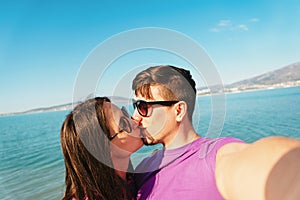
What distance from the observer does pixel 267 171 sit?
95 centimetres

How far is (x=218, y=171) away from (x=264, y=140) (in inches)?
19.4

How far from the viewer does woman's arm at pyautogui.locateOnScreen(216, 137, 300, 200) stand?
0.88 m

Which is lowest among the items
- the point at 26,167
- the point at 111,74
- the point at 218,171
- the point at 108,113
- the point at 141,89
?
the point at 26,167

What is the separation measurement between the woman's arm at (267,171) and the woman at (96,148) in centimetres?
97

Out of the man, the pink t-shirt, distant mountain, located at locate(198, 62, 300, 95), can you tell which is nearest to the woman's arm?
the man

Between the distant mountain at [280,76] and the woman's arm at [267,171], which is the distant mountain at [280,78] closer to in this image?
the distant mountain at [280,76]

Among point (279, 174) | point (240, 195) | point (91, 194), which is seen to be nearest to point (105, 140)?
point (91, 194)

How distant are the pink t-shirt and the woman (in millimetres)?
215

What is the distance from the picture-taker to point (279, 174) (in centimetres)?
89

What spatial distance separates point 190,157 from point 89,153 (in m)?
0.70

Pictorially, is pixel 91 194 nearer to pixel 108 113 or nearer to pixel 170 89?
pixel 108 113

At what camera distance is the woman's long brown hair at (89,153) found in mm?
1911

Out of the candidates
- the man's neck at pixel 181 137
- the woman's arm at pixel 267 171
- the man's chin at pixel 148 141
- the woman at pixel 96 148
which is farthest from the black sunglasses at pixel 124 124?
the woman's arm at pixel 267 171

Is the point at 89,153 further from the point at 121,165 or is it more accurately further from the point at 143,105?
the point at 143,105
